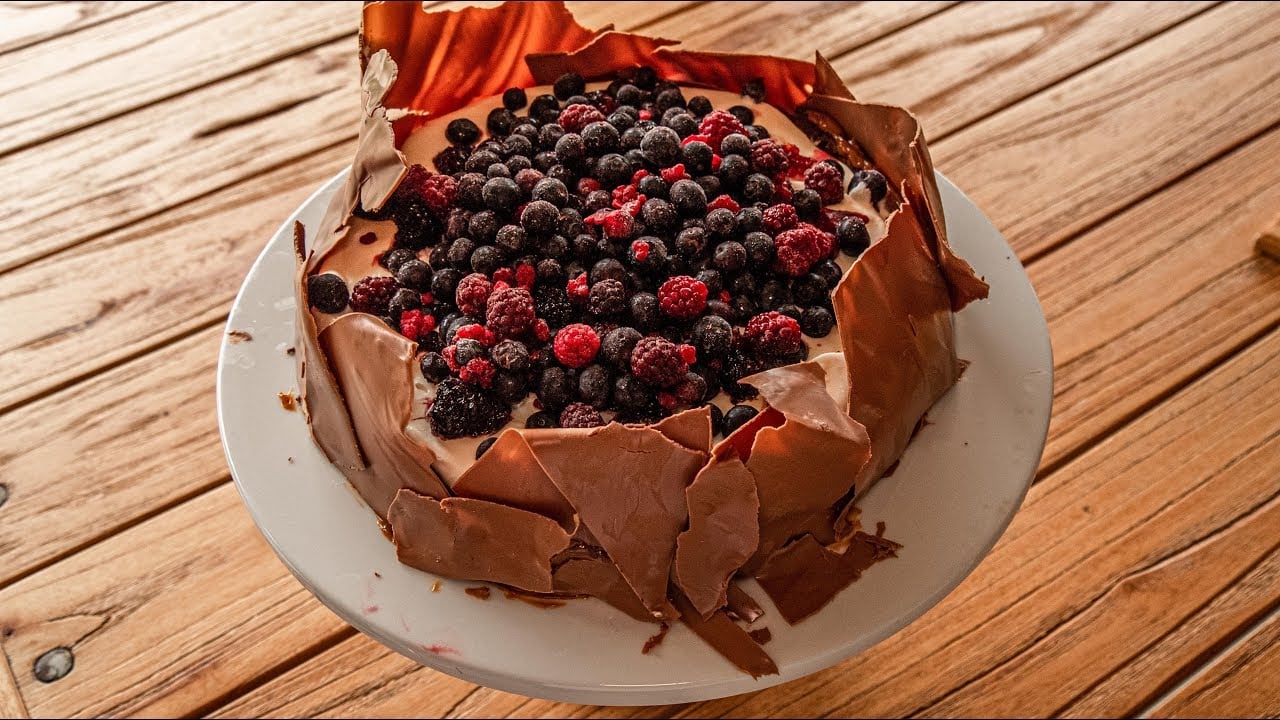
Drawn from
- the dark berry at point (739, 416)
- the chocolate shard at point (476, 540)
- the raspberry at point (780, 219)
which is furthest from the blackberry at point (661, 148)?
the chocolate shard at point (476, 540)

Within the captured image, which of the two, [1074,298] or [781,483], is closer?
[781,483]

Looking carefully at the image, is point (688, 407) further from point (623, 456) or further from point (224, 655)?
point (224, 655)

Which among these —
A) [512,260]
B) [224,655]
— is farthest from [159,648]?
[512,260]

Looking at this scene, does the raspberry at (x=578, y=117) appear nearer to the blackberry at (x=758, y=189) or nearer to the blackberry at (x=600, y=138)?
the blackberry at (x=600, y=138)

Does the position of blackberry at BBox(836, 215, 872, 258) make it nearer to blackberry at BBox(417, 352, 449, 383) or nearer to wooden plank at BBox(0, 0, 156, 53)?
blackberry at BBox(417, 352, 449, 383)

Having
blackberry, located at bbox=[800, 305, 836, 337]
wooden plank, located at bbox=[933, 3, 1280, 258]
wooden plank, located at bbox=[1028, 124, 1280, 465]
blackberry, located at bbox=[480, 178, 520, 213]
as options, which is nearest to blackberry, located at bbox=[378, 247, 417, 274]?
blackberry, located at bbox=[480, 178, 520, 213]
